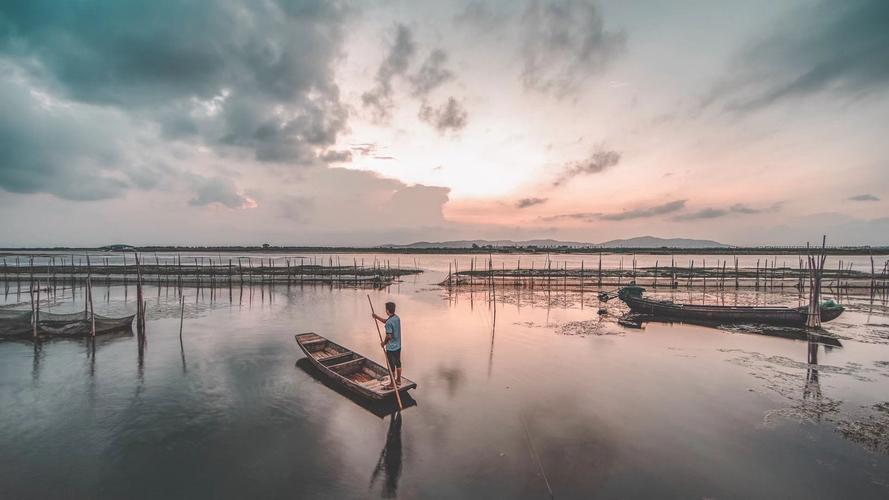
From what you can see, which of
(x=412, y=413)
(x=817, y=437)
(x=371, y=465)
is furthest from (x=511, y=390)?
(x=817, y=437)

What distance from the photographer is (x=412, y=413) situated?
31.6 feet

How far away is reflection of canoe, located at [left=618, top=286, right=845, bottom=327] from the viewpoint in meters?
18.9

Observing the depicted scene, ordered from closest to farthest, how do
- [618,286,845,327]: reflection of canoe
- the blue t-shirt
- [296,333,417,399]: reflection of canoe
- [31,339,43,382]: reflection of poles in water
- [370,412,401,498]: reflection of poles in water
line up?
[370,412,401,498]: reflection of poles in water < the blue t-shirt < [296,333,417,399]: reflection of canoe < [31,339,43,382]: reflection of poles in water < [618,286,845,327]: reflection of canoe

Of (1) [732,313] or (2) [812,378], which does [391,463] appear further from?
(1) [732,313]

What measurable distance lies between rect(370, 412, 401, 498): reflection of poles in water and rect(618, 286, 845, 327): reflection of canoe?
1901 cm

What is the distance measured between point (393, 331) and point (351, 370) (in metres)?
3.00

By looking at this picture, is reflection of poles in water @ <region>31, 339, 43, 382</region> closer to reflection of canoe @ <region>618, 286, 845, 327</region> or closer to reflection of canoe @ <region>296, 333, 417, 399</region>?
reflection of canoe @ <region>296, 333, 417, 399</region>

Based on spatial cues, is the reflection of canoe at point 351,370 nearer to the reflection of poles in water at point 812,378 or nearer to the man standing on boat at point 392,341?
the man standing on boat at point 392,341

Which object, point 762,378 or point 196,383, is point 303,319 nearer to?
point 196,383

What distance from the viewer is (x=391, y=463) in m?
7.46

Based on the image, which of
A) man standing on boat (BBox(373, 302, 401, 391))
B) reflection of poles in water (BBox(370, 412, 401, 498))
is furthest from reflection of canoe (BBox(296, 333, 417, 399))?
reflection of poles in water (BBox(370, 412, 401, 498))

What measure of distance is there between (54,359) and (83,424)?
7.35m

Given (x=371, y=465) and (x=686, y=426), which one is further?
(x=686, y=426)

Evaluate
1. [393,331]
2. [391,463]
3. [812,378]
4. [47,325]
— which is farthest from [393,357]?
[47,325]
